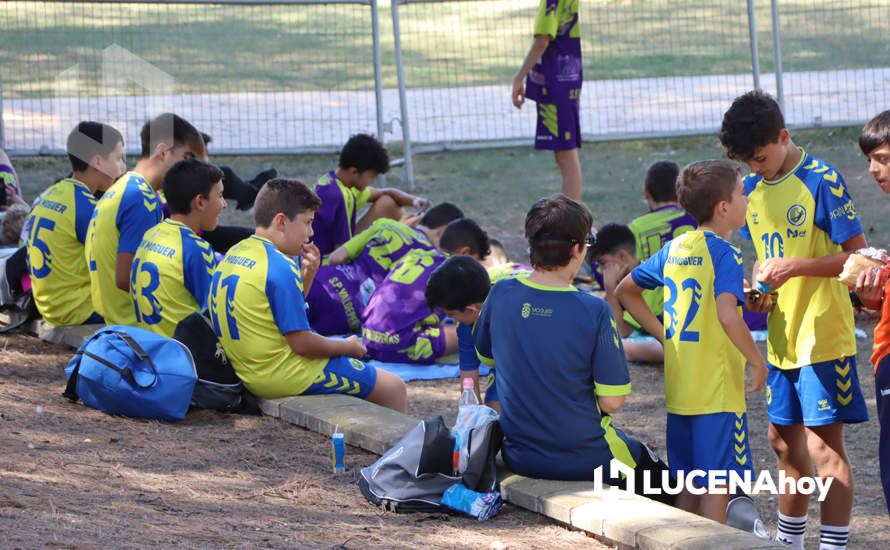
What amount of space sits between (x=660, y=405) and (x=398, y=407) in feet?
5.21

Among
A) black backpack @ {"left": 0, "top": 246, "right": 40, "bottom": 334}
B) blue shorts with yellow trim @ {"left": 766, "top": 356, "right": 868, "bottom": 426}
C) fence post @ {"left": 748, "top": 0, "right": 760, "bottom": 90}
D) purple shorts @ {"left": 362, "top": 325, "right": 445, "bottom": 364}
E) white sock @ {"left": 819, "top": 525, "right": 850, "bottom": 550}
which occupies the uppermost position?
fence post @ {"left": 748, "top": 0, "right": 760, "bottom": 90}

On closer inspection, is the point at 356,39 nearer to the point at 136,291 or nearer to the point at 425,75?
the point at 425,75

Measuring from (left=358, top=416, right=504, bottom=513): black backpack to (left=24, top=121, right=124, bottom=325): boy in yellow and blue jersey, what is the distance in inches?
141

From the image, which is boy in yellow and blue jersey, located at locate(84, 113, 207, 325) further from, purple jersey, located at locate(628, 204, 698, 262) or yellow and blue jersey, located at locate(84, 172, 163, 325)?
purple jersey, located at locate(628, 204, 698, 262)

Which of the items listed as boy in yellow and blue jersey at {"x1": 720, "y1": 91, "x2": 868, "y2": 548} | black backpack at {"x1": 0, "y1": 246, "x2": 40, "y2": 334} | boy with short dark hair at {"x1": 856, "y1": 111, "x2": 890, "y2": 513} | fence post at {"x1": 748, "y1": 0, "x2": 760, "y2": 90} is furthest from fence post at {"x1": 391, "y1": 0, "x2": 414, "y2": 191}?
boy with short dark hair at {"x1": 856, "y1": 111, "x2": 890, "y2": 513}

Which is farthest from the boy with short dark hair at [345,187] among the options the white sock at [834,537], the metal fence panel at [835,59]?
the metal fence panel at [835,59]

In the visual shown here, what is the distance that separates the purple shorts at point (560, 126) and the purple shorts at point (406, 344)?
9.29 feet

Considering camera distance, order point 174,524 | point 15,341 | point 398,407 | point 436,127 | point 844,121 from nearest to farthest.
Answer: point 174,524, point 398,407, point 15,341, point 844,121, point 436,127

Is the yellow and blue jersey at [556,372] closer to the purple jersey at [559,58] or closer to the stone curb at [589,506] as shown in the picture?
the stone curb at [589,506]

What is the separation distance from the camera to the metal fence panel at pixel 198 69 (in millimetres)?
12922

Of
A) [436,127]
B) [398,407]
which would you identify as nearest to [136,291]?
[398,407]

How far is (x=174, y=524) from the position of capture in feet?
15.3

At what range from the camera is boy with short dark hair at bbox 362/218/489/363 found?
793 cm

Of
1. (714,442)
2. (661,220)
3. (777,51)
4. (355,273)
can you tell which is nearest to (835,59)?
(777,51)
